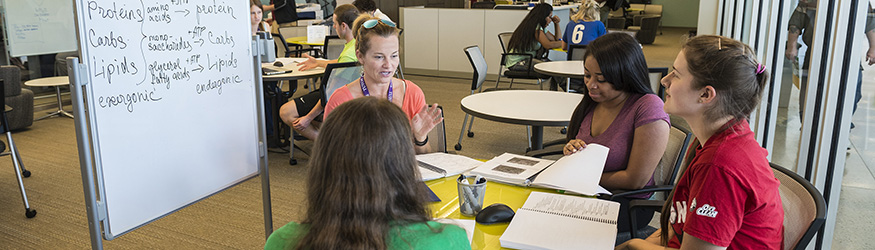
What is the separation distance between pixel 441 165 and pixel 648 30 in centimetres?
1183

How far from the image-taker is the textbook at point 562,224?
1399 millimetres

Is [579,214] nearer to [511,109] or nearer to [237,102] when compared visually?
[237,102]

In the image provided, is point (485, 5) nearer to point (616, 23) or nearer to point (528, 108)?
point (528, 108)

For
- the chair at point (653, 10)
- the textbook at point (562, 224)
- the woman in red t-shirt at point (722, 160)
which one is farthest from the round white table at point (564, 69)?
the chair at point (653, 10)

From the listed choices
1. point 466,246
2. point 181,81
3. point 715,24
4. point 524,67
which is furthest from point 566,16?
point 466,246

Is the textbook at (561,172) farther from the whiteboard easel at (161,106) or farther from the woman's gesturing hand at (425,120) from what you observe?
the whiteboard easel at (161,106)

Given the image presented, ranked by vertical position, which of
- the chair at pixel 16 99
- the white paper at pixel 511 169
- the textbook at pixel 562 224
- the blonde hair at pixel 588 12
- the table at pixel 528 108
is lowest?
the chair at pixel 16 99

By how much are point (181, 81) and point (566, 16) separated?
7.79 metres

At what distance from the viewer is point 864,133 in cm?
194

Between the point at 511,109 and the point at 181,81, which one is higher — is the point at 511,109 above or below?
below

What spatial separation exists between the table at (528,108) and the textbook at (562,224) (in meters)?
1.33

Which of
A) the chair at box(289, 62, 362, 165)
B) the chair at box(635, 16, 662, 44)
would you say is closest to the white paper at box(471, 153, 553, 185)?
the chair at box(289, 62, 362, 165)

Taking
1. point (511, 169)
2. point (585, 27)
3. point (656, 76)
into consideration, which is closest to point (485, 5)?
point (585, 27)

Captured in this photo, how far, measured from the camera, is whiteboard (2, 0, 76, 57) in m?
6.08
